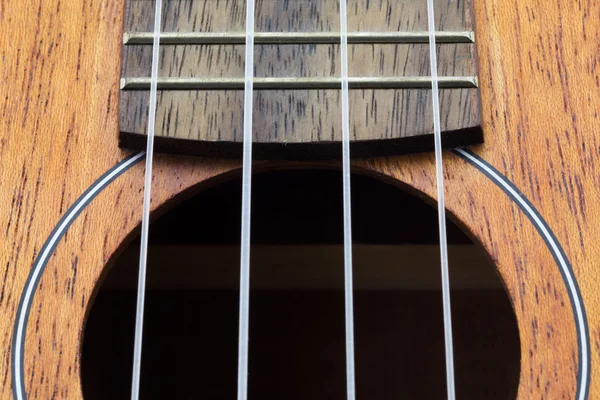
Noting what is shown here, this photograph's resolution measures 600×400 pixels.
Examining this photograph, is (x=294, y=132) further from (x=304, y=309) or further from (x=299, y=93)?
(x=304, y=309)

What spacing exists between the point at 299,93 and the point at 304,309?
48cm

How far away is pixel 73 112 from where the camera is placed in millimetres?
786

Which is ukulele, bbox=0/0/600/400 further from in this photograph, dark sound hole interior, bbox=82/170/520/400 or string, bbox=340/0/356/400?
dark sound hole interior, bbox=82/170/520/400

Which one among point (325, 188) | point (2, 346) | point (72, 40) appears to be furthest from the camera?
point (325, 188)

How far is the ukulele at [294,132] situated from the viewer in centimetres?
71

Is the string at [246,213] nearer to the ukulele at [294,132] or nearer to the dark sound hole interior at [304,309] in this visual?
the ukulele at [294,132]

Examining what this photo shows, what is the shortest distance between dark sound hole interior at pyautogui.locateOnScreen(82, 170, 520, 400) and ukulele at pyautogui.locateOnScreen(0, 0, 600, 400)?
34cm

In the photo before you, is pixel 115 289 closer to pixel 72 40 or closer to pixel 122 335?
pixel 122 335

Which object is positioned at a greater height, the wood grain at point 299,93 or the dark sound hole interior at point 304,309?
the wood grain at point 299,93

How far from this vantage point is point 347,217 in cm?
69

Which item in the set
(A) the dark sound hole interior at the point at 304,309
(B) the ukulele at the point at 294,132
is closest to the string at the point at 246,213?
(B) the ukulele at the point at 294,132

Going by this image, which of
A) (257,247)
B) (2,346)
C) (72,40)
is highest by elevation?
(72,40)

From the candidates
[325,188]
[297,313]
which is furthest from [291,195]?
[297,313]

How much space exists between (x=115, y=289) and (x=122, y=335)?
0.06 metres
